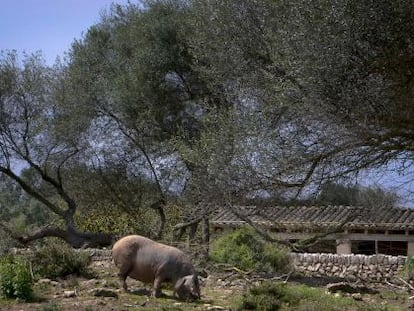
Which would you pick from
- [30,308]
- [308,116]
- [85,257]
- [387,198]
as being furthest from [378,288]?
[30,308]

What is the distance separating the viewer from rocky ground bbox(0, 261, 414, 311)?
38.7 feet

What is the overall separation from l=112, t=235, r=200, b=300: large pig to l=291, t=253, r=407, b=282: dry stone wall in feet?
23.5

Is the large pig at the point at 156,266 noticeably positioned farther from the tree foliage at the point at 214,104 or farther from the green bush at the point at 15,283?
the tree foliage at the point at 214,104

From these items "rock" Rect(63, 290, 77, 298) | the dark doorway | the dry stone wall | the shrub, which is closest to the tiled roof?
the dark doorway

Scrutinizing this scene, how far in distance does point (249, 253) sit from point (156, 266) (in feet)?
20.4

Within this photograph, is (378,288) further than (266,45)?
Yes

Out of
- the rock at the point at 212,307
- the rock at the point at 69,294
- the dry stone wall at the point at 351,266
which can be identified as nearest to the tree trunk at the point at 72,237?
the dry stone wall at the point at 351,266

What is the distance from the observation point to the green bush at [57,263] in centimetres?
1578

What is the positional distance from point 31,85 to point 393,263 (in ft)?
45.5

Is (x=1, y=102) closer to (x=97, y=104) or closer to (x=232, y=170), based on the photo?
(x=97, y=104)

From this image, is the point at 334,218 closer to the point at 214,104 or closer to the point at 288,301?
the point at 214,104

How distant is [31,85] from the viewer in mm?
25828

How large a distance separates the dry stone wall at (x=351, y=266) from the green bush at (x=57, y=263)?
670 cm

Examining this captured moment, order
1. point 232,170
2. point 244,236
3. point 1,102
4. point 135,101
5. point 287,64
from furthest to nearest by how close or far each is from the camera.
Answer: point 1,102 → point 135,101 → point 244,236 → point 232,170 → point 287,64
